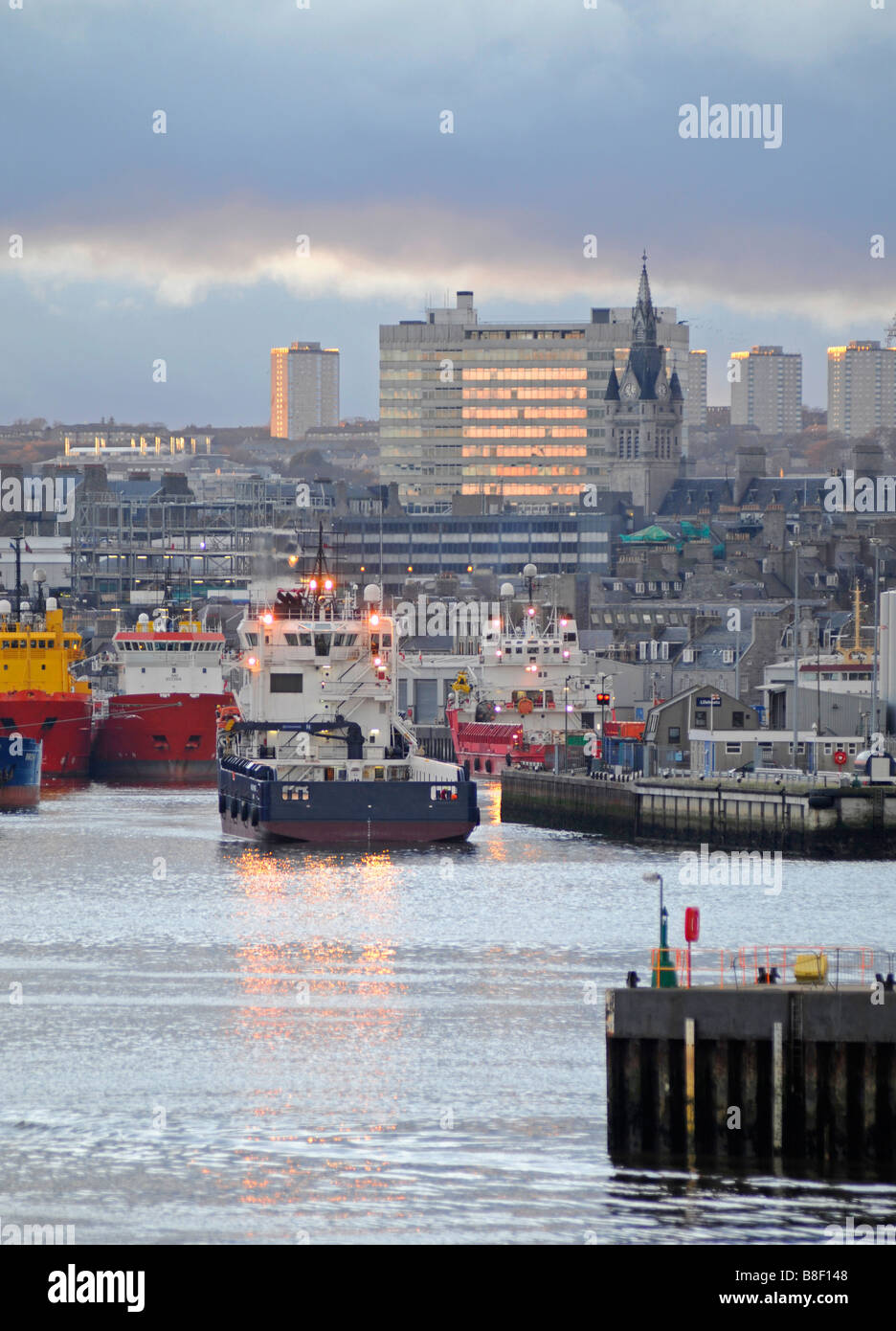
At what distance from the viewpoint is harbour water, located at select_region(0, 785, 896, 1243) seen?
27.3 m

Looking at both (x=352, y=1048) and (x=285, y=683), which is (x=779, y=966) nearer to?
(x=352, y=1048)

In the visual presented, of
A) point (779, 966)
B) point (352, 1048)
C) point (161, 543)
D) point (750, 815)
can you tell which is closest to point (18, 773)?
point (750, 815)

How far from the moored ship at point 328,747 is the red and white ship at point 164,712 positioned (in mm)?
32298

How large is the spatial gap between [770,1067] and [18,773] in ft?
199

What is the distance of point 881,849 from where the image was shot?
64062mm

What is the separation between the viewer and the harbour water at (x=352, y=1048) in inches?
1075

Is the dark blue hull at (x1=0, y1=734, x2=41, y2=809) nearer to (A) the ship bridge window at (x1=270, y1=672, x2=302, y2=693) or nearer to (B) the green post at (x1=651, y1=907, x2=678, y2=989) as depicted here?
(A) the ship bridge window at (x1=270, y1=672, x2=302, y2=693)

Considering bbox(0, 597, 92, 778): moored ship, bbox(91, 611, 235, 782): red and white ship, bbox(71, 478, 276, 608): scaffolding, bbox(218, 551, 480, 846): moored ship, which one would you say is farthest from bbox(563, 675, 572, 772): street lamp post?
bbox(71, 478, 276, 608): scaffolding

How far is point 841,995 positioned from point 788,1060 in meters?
0.97

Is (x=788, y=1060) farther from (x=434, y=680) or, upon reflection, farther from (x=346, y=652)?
(x=434, y=680)

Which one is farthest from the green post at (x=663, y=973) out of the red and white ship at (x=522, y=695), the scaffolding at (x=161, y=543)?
the scaffolding at (x=161, y=543)

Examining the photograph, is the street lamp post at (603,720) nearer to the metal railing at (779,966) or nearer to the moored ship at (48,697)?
the moored ship at (48,697)
